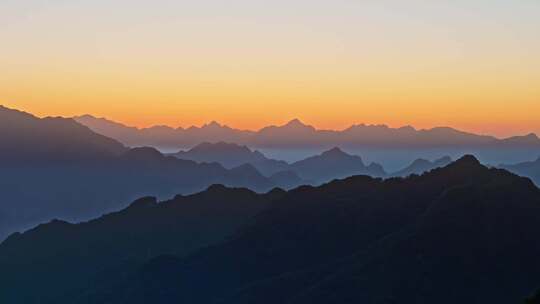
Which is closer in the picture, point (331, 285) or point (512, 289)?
point (512, 289)

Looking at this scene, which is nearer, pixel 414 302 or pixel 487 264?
pixel 414 302

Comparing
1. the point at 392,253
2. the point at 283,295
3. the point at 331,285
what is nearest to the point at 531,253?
the point at 392,253

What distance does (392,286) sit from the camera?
598 ft

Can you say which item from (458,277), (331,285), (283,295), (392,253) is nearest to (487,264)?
(458,277)

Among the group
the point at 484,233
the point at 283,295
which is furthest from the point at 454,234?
the point at 283,295

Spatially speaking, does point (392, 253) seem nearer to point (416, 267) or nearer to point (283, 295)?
point (416, 267)

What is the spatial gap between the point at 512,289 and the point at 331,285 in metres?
45.7

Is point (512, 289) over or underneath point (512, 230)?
underneath

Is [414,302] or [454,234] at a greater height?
[454,234]

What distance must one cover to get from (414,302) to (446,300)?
8.09 metres

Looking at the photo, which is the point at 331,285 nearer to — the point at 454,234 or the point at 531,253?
the point at 454,234

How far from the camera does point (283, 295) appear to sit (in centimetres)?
19850

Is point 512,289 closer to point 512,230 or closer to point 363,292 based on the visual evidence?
point 512,230

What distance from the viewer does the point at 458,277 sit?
18475 cm
